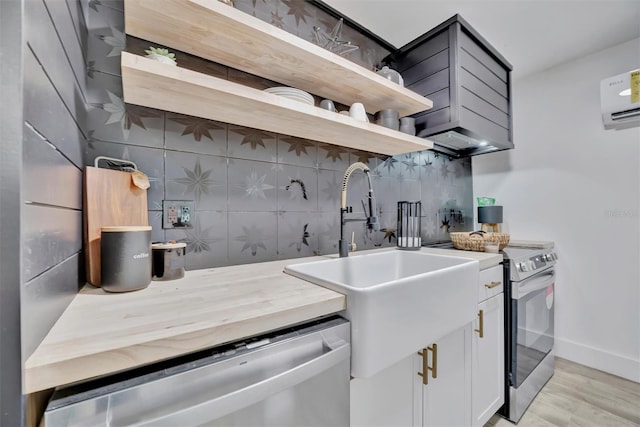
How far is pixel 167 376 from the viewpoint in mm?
458

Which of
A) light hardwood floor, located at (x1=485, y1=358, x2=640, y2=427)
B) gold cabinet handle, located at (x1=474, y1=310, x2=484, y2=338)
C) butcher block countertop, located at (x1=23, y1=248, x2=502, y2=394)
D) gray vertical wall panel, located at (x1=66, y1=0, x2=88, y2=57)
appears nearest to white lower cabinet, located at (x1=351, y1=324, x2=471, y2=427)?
gold cabinet handle, located at (x1=474, y1=310, x2=484, y2=338)

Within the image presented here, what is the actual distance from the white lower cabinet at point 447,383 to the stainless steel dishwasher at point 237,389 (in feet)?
1.61

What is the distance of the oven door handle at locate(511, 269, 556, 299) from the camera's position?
148cm

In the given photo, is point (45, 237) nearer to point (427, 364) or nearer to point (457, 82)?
point (427, 364)

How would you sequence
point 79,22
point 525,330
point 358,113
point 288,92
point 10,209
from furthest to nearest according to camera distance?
point 525,330
point 358,113
point 288,92
point 79,22
point 10,209

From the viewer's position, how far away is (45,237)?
481 millimetres

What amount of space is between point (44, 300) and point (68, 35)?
67 centimetres

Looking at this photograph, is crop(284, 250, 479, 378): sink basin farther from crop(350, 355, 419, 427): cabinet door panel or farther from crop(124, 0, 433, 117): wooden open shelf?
crop(124, 0, 433, 117): wooden open shelf

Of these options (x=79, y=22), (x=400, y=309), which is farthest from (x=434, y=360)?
(x=79, y=22)

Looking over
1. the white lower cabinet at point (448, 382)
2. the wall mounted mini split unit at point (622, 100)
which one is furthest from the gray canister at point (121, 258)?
the wall mounted mini split unit at point (622, 100)

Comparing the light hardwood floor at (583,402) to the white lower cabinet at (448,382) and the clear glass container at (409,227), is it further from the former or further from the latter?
the clear glass container at (409,227)

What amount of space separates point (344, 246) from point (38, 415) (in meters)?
1.09

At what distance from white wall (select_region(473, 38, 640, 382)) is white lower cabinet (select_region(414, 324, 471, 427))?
156 cm

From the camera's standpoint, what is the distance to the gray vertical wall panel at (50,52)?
434mm
